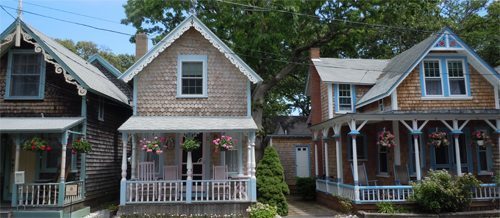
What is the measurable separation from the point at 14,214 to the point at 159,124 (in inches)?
205

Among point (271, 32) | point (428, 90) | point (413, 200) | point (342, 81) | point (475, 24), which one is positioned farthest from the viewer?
point (475, 24)

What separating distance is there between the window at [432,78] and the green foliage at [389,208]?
5.37 meters

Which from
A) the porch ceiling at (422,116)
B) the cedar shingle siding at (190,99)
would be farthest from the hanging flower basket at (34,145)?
the porch ceiling at (422,116)

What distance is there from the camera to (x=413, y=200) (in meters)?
14.1

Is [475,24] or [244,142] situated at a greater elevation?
[475,24]

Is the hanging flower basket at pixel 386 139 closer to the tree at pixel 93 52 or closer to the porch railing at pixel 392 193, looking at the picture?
the porch railing at pixel 392 193

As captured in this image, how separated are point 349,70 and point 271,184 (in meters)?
7.83

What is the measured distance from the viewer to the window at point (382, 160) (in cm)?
1762

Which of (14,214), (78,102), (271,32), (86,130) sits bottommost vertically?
(14,214)

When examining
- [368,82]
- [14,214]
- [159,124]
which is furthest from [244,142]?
[14,214]

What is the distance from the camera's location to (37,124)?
13336 mm

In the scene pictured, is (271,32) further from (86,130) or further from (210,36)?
(86,130)

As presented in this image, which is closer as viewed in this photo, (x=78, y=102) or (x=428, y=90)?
(x=78, y=102)

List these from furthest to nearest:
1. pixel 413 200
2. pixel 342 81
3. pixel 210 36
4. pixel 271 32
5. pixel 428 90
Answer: pixel 271 32, pixel 342 81, pixel 428 90, pixel 210 36, pixel 413 200
